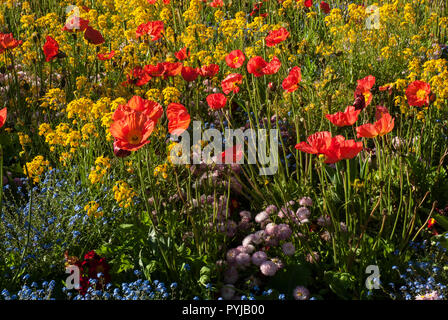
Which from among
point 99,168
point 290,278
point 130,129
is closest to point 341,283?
point 290,278

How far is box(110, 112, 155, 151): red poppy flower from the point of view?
5.82ft

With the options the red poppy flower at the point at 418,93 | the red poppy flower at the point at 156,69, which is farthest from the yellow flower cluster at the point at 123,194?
the red poppy flower at the point at 418,93

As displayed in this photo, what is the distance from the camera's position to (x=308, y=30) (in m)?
5.03

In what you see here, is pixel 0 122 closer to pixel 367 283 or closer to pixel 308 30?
pixel 367 283

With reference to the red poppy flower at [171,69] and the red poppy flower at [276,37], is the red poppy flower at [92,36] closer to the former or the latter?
the red poppy flower at [171,69]

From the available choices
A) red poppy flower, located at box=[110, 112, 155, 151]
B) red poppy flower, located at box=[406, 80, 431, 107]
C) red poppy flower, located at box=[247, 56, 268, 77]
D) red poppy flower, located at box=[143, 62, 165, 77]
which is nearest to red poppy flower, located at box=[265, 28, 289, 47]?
red poppy flower, located at box=[247, 56, 268, 77]

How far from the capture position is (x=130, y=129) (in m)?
1.79

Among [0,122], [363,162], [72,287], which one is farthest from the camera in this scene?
[363,162]

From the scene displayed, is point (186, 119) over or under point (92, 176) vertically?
over

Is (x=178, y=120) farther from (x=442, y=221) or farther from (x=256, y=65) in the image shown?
(x=442, y=221)

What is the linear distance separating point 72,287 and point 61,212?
0.60 meters
